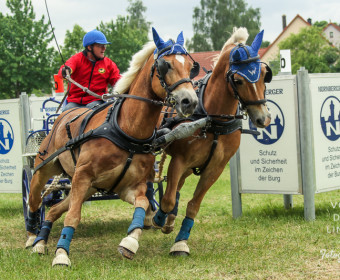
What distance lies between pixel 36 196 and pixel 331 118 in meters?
4.39

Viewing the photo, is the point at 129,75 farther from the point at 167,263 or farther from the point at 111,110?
the point at 167,263

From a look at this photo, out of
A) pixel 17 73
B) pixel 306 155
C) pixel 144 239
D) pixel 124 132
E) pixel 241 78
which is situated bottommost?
pixel 144 239

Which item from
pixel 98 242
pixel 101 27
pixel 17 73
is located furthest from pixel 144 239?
pixel 101 27

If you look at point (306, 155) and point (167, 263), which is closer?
point (167, 263)

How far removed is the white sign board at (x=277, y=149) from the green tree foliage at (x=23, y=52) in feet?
97.2

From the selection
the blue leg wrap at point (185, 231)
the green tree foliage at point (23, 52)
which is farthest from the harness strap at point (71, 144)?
the green tree foliage at point (23, 52)

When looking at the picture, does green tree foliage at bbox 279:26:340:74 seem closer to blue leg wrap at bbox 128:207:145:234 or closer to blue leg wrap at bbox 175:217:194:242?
blue leg wrap at bbox 175:217:194:242

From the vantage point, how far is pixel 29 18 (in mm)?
36719

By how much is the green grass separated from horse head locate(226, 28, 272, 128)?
144 centimetres

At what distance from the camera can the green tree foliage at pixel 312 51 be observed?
48.7 meters

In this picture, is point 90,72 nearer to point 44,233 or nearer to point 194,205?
point 44,233

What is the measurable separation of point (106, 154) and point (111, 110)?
53 cm

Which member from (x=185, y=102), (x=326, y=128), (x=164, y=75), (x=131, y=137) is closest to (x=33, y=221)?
(x=131, y=137)

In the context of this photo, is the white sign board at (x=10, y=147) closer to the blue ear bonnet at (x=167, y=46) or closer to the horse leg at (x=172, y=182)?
the horse leg at (x=172, y=182)
